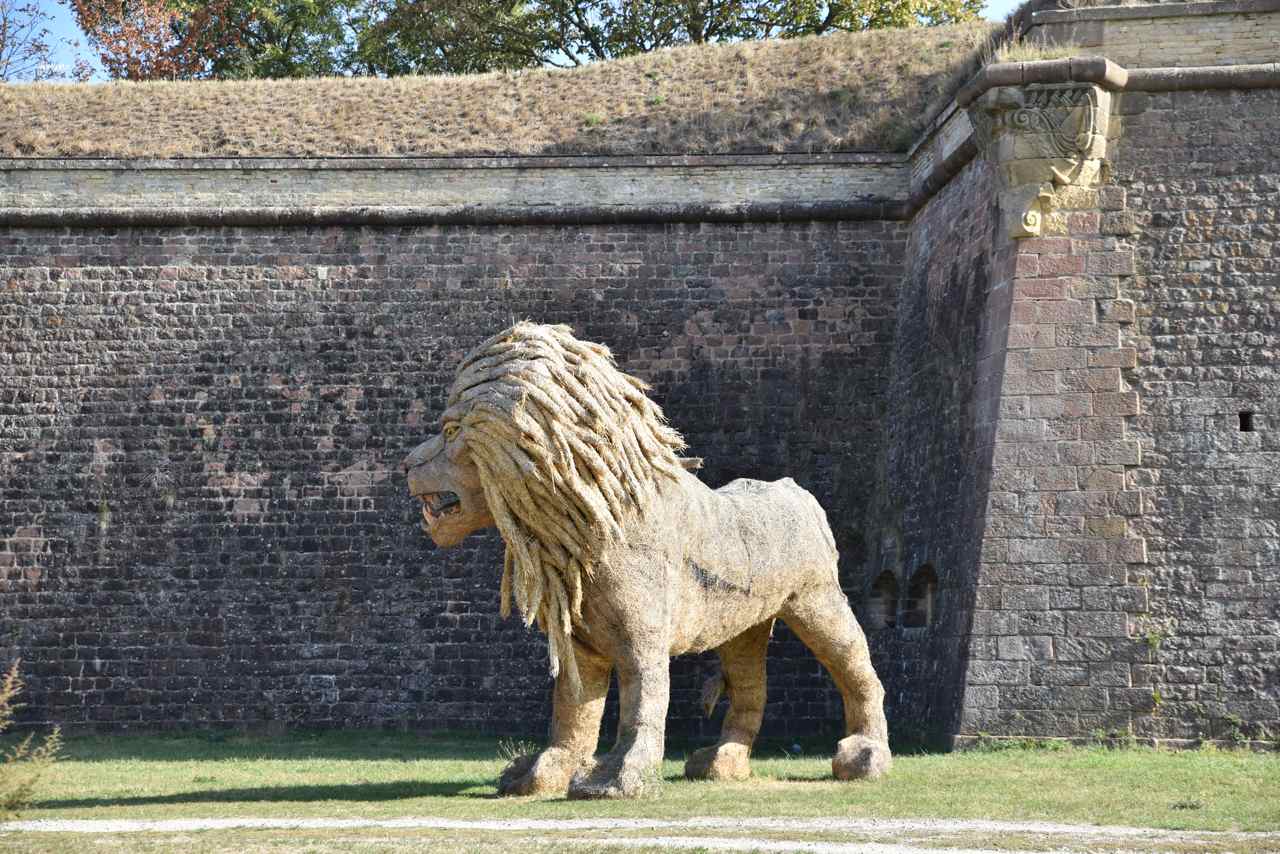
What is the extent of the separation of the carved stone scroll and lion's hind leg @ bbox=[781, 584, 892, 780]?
4.68 m

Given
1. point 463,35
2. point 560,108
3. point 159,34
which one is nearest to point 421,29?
point 463,35

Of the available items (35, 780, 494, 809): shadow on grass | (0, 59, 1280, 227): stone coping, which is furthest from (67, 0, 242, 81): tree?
(35, 780, 494, 809): shadow on grass

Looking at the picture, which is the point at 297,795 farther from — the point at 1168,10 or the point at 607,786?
the point at 1168,10

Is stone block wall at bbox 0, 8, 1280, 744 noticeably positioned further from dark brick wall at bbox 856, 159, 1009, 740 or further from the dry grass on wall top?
the dry grass on wall top

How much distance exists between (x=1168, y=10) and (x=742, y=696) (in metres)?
→ 7.31

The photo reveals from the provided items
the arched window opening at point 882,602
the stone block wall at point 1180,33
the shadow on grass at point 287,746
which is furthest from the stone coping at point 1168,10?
the shadow on grass at point 287,746

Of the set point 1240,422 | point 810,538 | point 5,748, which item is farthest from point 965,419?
point 5,748

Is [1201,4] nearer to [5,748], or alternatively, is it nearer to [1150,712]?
[1150,712]

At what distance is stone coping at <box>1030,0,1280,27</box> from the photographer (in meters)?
13.8

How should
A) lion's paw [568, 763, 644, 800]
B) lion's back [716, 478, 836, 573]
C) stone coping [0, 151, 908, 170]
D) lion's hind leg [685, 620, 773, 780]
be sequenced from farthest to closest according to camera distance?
stone coping [0, 151, 908, 170] → lion's hind leg [685, 620, 773, 780] → lion's back [716, 478, 836, 573] → lion's paw [568, 763, 644, 800]

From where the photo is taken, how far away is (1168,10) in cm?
1384

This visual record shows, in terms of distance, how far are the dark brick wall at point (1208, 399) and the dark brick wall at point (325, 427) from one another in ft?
14.7

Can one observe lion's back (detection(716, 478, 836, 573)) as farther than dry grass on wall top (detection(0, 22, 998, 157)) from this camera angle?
No

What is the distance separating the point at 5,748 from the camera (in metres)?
15.5
